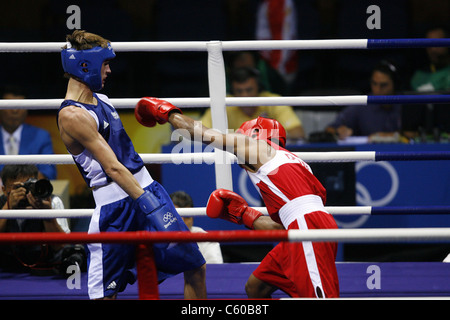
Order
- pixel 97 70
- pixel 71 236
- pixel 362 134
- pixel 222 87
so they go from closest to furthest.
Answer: pixel 71 236
pixel 97 70
pixel 222 87
pixel 362 134

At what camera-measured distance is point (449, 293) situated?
9.45 ft

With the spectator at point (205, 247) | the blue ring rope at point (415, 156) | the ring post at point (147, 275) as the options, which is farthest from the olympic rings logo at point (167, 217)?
the spectator at point (205, 247)

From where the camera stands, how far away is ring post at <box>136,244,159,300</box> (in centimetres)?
191

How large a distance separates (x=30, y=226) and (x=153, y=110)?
1220 millimetres

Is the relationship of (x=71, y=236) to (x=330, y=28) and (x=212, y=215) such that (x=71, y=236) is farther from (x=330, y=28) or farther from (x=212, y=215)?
(x=330, y=28)

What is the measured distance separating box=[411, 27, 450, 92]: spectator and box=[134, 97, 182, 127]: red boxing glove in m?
3.25

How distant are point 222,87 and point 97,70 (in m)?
0.78

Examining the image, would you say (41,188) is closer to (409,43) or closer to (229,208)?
(229,208)

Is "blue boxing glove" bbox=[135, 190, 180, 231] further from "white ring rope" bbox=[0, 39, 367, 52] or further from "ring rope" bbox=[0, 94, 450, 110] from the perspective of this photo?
"white ring rope" bbox=[0, 39, 367, 52]

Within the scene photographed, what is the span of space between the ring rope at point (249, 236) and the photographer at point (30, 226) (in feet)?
4.76

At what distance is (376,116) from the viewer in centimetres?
480

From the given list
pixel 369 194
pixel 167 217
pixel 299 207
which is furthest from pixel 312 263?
pixel 369 194

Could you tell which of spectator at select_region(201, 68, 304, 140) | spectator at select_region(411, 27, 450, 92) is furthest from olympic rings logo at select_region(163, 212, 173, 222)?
spectator at select_region(411, 27, 450, 92)
